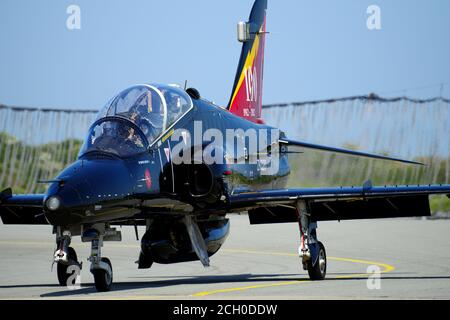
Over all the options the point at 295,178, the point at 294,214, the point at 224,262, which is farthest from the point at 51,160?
the point at 294,214

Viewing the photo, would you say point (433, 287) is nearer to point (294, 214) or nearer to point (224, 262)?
point (294, 214)

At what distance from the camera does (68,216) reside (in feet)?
48.1

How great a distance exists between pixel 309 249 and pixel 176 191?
2.99m

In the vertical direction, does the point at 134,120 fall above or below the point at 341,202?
above

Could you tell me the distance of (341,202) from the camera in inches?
786

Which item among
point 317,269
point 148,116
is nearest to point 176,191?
point 148,116

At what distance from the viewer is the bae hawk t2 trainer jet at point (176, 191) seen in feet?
50.6

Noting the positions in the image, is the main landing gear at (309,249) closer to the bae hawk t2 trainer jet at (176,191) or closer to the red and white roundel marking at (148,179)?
the bae hawk t2 trainer jet at (176,191)

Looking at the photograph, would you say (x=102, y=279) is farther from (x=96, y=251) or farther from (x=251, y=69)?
(x=251, y=69)

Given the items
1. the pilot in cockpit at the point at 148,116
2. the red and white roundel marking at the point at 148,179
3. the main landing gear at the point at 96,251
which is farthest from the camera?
the pilot in cockpit at the point at 148,116

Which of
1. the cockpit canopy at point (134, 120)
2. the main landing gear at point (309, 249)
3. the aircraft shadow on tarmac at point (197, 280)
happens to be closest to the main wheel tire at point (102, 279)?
the aircraft shadow on tarmac at point (197, 280)

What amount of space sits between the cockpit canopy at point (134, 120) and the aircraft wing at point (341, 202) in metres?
2.24

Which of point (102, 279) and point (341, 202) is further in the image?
point (341, 202)
